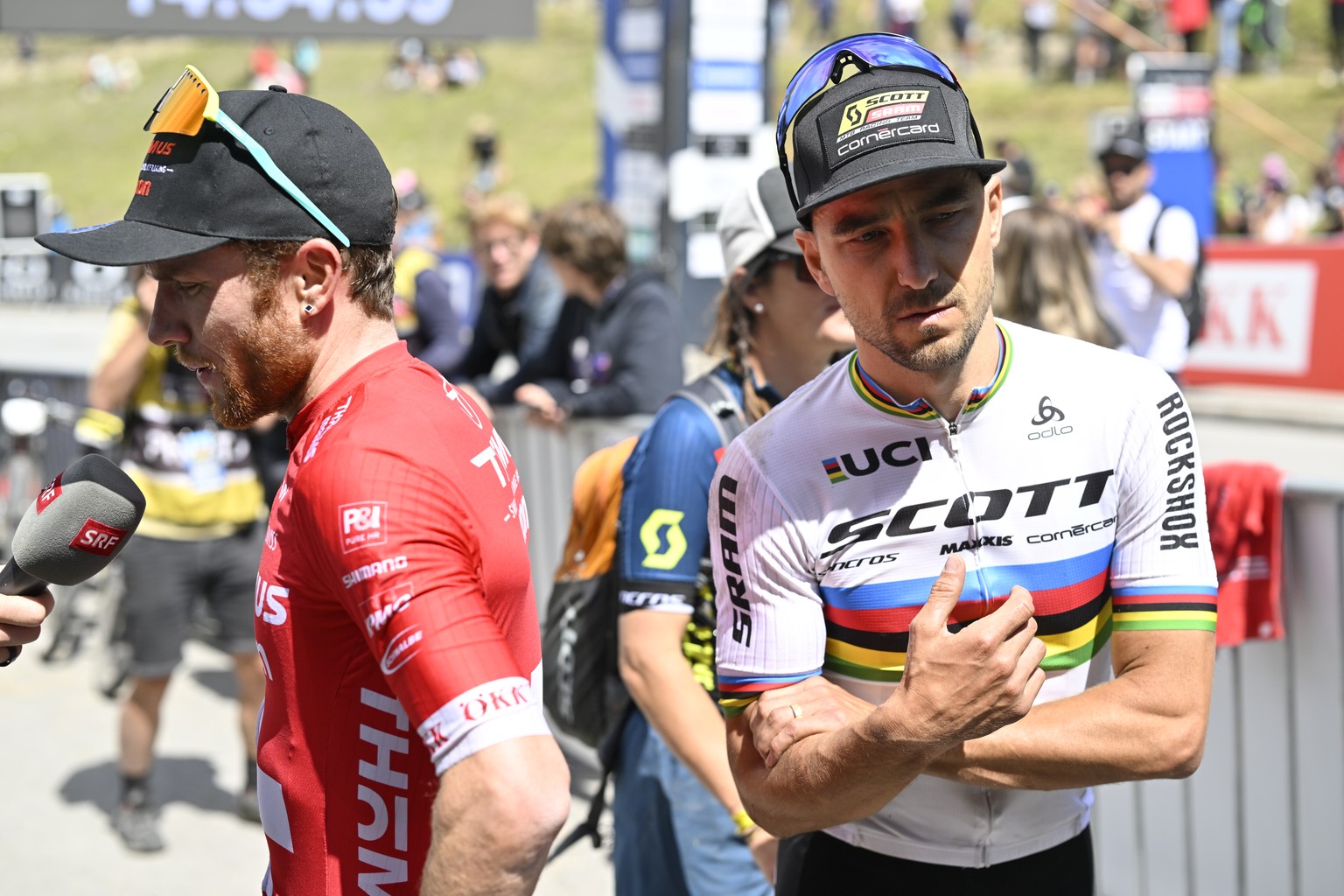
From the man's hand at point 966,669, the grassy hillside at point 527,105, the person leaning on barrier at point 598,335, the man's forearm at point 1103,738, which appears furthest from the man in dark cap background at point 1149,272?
the grassy hillside at point 527,105

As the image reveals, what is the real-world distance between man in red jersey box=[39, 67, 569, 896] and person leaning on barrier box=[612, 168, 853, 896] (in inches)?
30.0

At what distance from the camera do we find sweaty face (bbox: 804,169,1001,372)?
6.45ft

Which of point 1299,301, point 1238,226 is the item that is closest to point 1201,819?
point 1299,301

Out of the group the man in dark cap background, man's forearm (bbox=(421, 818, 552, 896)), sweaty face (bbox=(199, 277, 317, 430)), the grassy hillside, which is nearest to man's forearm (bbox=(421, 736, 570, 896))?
man's forearm (bbox=(421, 818, 552, 896))

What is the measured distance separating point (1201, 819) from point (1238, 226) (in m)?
18.1

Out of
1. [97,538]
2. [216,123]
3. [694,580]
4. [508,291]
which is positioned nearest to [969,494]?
[694,580]

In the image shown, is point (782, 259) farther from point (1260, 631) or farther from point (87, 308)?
point (87, 308)

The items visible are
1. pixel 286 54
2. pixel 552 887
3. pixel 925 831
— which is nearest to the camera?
pixel 925 831

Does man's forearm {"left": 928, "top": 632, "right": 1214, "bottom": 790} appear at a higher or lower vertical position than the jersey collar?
lower

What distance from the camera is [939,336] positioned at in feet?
6.53

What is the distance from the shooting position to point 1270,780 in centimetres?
396

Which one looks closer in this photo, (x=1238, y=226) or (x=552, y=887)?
(x=552, y=887)

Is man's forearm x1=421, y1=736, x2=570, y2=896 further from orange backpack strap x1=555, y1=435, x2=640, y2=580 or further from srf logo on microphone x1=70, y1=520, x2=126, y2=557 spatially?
orange backpack strap x1=555, y1=435, x2=640, y2=580

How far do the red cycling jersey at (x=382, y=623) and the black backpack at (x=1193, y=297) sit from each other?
5.71m
